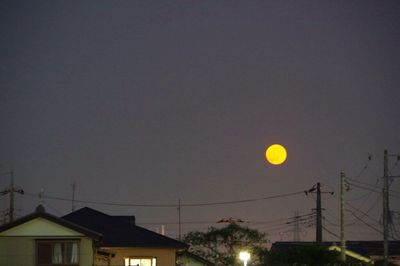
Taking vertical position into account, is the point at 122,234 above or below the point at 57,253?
above

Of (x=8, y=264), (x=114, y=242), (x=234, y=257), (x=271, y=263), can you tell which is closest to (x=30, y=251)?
(x=8, y=264)

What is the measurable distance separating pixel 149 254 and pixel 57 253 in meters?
7.97

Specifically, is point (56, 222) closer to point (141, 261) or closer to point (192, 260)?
point (141, 261)

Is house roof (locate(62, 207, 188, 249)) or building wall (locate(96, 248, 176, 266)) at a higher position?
house roof (locate(62, 207, 188, 249))

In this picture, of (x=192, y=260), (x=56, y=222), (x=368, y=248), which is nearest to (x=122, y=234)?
(x=56, y=222)

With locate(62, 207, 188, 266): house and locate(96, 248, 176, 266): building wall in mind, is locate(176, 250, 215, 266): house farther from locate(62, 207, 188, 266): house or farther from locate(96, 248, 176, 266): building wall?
locate(96, 248, 176, 266): building wall

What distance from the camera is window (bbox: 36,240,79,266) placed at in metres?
33.8

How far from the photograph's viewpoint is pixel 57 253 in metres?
34.1

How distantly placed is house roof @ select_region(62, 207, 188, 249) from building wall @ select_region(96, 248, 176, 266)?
0.32m

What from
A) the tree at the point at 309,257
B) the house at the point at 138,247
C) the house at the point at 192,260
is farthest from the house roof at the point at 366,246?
the house at the point at 138,247

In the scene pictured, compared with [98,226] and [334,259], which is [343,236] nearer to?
[334,259]

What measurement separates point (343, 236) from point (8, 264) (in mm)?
18657

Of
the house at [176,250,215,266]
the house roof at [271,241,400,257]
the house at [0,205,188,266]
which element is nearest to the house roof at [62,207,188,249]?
the house at [0,205,188,266]

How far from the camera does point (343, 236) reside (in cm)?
4184
